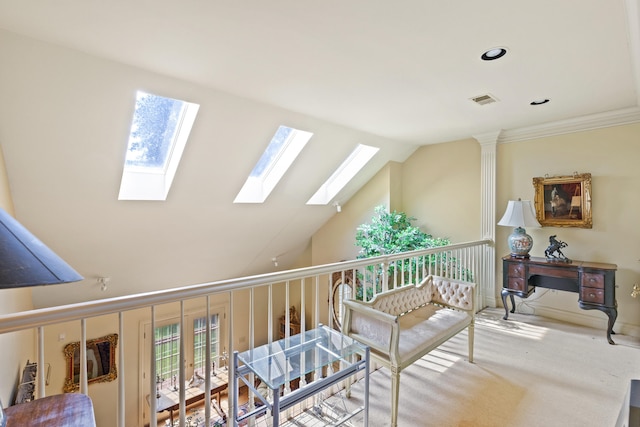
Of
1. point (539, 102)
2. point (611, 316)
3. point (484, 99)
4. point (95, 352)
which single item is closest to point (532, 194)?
point (539, 102)

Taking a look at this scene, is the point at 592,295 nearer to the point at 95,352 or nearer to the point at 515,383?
the point at 515,383

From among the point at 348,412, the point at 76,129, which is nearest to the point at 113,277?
the point at 76,129

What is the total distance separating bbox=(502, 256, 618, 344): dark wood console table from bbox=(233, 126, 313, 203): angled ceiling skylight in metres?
3.03

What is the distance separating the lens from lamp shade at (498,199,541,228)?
3635 mm

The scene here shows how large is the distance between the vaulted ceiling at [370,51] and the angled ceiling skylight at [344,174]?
4.43 feet

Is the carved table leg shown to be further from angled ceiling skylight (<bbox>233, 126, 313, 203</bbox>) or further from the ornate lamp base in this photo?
angled ceiling skylight (<bbox>233, 126, 313, 203</bbox>)

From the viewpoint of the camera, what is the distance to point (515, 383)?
2.42 metres

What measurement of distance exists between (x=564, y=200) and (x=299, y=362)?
3.91 m

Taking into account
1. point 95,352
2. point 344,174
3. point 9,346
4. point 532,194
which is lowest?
point 95,352

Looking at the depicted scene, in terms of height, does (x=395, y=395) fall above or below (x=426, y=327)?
below

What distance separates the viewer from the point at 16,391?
2.85 meters

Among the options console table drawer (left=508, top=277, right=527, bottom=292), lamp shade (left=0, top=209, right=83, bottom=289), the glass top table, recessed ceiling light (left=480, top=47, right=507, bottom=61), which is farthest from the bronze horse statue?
lamp shade (left=0, top=209, right=83, bottom=289)

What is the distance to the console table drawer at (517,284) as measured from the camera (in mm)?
3586

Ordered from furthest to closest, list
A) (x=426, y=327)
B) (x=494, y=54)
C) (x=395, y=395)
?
1. (x=426, y=327)
2. (x=494, y=54)
3. (x=395, y=395)
